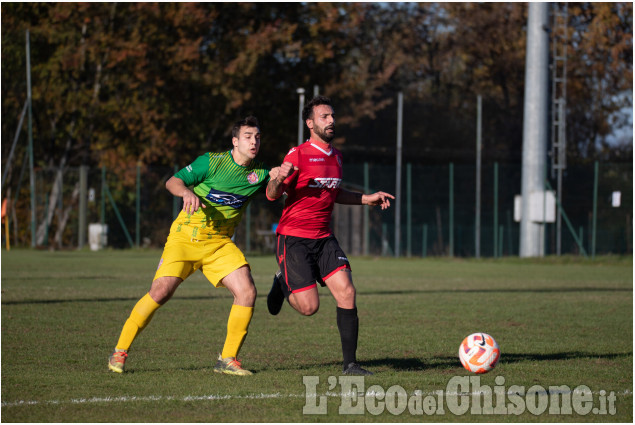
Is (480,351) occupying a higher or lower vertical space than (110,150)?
lower

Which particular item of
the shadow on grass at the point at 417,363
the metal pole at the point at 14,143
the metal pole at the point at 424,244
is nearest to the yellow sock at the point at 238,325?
the shadow on grass at the point at 417,363

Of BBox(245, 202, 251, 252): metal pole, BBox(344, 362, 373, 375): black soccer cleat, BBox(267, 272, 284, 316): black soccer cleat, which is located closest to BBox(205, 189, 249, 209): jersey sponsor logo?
BBox(267, 272, 284, 316): black soccer cleat

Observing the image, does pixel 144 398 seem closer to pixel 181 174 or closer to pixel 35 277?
pixel 181 174

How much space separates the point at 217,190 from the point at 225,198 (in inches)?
3.8

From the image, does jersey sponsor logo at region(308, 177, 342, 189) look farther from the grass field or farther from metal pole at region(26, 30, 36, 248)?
metal pole at region(26, 30, 36, 248)

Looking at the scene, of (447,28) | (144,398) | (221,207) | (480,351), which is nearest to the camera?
(144,398)

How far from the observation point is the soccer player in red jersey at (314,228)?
761cm

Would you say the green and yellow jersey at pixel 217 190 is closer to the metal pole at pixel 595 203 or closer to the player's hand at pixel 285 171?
the player's hand at pixel 285 171

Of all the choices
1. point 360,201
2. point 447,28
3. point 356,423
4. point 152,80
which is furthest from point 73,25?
point 356,423

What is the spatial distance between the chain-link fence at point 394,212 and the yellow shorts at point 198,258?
24762 mm

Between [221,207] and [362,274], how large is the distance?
13.9m

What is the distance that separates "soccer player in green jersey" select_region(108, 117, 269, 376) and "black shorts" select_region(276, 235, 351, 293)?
37 cm

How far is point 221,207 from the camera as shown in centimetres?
763

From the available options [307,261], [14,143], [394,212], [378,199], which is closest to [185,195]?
[307,261]
